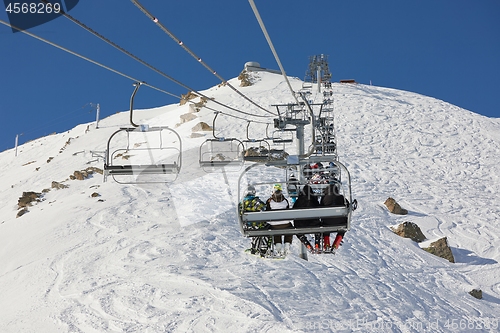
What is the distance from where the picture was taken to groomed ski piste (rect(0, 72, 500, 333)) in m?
10.4

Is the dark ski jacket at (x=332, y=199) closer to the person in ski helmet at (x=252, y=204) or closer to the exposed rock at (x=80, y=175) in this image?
A: the person in ski helmet at (x=252, y=204)

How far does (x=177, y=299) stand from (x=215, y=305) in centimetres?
109

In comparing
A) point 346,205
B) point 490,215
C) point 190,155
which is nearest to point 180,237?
point 346,205

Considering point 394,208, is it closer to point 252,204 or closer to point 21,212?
point 252,204

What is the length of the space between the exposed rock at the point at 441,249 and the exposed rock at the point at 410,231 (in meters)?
1.08

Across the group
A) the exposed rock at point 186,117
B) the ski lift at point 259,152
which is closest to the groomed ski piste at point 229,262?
the ski lift at point 259,152

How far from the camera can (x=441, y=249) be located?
16859mm

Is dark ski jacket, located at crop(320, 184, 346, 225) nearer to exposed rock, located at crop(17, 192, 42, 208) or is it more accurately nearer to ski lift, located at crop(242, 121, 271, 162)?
ski lift, located at crop(242, 121, 271, 162)

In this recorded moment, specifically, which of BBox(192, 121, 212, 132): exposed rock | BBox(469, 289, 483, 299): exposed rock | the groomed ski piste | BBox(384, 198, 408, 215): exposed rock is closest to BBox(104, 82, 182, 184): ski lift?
the groomed ski piste

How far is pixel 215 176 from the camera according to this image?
25.1 meters

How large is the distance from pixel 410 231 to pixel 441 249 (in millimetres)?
1673

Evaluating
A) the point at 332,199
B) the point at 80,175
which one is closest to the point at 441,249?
the point at 332,199

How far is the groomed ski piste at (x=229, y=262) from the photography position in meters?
10.4

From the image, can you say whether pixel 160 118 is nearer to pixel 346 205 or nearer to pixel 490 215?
pixel 490 215
